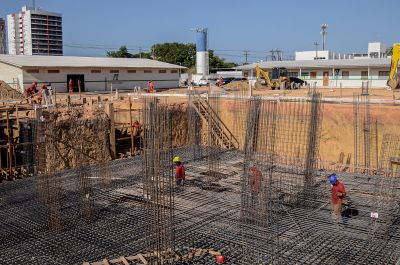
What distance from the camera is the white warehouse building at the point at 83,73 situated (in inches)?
864

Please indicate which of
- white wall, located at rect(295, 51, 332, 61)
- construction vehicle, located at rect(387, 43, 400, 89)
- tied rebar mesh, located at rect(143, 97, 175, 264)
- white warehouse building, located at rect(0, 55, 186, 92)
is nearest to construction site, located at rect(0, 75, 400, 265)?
tied rebar mesh, located at rect(143, 97, 175, 264)

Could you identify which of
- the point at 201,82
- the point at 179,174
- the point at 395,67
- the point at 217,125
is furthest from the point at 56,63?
the point at 395,67

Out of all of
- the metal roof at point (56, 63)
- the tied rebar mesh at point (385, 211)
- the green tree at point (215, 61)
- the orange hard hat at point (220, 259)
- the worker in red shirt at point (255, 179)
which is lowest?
the orange hard hat at point (220, 259)

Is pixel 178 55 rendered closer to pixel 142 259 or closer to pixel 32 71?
pixel 32 71

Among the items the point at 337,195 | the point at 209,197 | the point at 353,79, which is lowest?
the point at 209,197

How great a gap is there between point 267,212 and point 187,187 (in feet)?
9.61

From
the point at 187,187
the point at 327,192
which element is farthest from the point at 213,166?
the point at 327,192

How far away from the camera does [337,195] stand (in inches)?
277

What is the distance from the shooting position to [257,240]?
6184mm

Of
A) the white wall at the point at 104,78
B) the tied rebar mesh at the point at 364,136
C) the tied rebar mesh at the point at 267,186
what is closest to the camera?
the tied rebar mesh at the point at 267,186

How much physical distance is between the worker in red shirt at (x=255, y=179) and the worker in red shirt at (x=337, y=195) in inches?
52.9

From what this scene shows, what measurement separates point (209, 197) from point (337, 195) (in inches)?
101

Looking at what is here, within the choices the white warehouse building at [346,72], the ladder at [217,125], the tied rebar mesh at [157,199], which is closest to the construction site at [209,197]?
the tied rebar mesh at [157,199]

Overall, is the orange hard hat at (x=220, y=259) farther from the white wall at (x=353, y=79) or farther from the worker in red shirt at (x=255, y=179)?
the white wall at (x=353, y=79)
